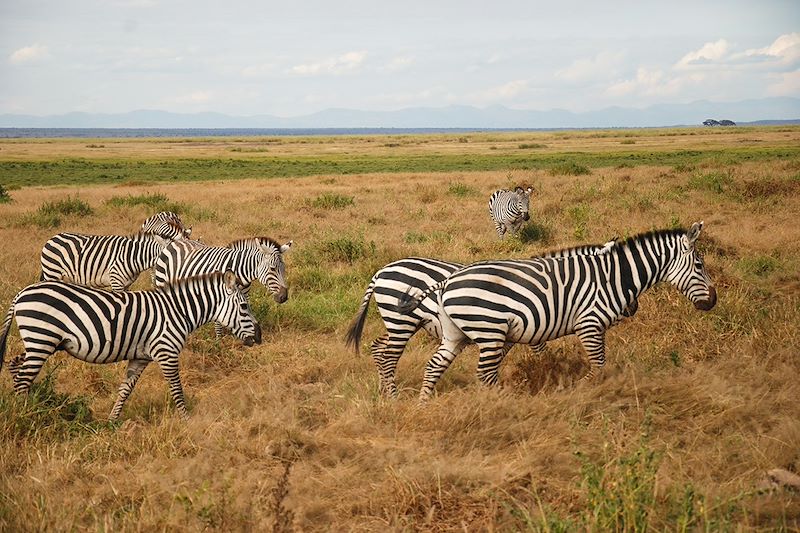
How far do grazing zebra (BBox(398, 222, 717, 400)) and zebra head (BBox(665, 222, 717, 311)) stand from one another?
1cm

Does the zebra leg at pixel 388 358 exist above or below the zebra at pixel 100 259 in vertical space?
below

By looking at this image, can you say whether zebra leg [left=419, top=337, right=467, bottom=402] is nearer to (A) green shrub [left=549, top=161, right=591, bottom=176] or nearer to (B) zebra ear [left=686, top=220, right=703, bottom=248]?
(B) zebra ear [left=686, top=220, right=703, bottom=248]

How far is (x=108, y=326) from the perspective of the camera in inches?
258

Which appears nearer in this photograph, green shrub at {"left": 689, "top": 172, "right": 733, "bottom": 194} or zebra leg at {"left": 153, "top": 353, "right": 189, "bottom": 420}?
zebra leg at {"left": 153, "top": 353, "right": 189, "bottom": 420}

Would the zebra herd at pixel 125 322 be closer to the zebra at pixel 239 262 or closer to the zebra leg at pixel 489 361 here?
the zebra leg at pixel 489 361

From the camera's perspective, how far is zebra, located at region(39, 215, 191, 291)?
36.7 feet

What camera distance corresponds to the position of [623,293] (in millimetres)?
6703

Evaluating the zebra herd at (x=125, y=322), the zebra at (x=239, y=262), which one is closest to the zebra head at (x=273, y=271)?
the zebra at (x=239, y=262)

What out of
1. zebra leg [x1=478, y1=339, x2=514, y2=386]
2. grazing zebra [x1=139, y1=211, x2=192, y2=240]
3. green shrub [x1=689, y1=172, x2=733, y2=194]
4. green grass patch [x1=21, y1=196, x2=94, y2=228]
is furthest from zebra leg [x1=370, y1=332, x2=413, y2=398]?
green shrub [x1=689, y1=172, x2=733, y2=194]

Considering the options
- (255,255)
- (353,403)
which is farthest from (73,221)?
(353,403)

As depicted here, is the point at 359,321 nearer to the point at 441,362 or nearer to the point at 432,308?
the point at 432,308

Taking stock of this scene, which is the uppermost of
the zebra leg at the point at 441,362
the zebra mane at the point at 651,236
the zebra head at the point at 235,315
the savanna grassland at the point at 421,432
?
the zebra mane at the point at 651,236

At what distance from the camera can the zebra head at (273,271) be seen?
9945 millimetres

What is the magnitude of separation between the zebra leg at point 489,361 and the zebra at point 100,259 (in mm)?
6604
